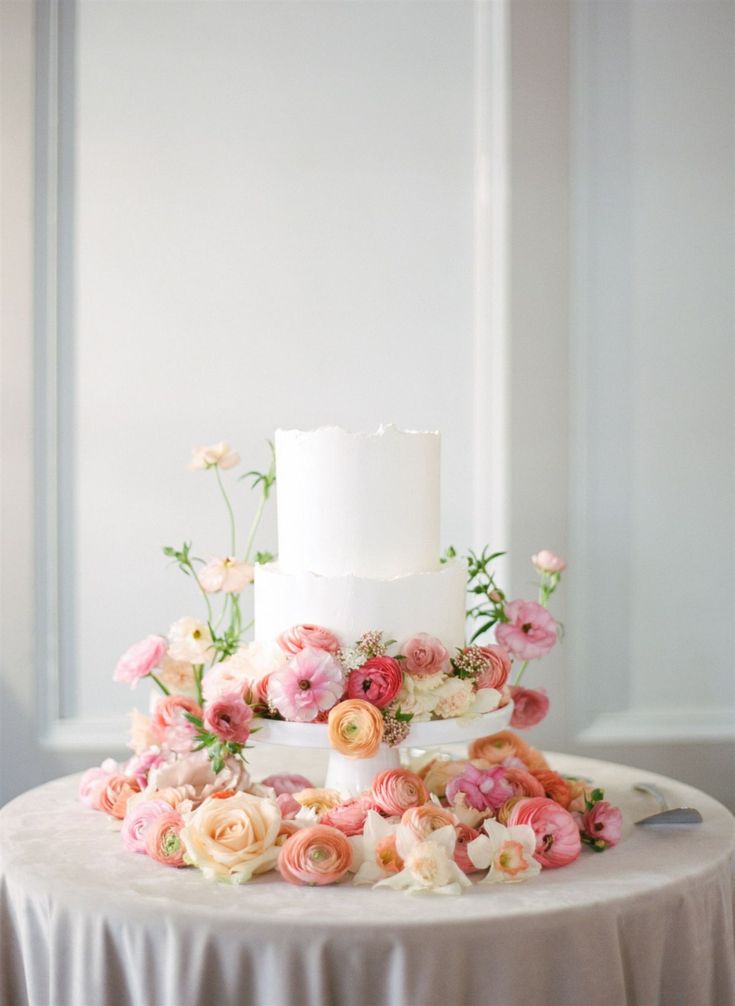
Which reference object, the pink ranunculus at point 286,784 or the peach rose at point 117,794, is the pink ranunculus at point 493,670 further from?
the peach rose at point 117,794

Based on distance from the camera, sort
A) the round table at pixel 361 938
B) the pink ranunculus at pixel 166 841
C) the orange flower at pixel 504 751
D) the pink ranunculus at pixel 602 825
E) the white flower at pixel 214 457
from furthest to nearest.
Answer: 1. the white flower at pixel 214 457
2. the orange flower at pixel 504 751
3. the pink ranunculus at pixel 602 825
4. the pink ranunculus at pixel 166 841
5. the round table at pixel 361 938

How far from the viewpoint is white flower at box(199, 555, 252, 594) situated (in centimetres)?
196

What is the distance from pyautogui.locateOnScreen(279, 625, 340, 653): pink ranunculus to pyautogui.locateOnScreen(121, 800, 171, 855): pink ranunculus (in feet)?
1.09

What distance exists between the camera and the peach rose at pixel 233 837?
60.1 inches

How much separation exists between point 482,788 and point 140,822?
1.83 ft

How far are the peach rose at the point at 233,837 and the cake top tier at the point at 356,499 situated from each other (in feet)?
1.29

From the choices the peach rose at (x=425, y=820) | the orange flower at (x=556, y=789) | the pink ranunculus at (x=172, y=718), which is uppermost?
the pink ranunculus at (x=172, y=718)

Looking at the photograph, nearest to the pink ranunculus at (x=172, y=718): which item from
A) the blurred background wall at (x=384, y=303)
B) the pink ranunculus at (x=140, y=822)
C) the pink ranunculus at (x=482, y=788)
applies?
the pink ranunculus at (x=140, y=822)

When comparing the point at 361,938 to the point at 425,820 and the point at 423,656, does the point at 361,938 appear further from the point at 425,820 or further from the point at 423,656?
the point at 423,656

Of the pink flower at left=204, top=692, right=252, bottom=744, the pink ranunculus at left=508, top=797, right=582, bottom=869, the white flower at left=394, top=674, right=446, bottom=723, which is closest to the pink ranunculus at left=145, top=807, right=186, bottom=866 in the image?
the pink flower at left=204, top=692, right=252, bottom=744

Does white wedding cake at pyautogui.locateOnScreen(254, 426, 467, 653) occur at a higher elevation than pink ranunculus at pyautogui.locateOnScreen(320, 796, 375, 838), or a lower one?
higher

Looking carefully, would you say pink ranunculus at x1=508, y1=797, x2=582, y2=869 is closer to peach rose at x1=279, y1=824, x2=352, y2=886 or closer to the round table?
the round table

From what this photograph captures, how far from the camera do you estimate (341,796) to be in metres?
1.77

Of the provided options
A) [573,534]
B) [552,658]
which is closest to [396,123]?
[573,534]
